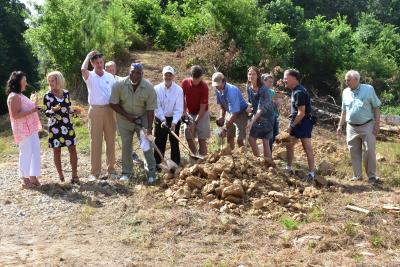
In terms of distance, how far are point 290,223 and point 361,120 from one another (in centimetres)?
241

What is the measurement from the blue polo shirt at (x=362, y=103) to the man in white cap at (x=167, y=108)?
243 cm

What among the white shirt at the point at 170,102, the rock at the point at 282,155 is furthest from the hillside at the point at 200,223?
the rock at the point at 282,155

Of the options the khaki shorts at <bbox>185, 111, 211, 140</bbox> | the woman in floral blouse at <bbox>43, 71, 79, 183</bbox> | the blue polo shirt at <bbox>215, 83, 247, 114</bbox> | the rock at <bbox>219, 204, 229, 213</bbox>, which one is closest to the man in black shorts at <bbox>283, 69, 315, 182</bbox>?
the blue polo shirt at <bbox>215, 83, 247, 114</bbox>

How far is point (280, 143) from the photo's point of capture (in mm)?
10164

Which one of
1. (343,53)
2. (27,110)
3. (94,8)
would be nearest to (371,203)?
(27,110)

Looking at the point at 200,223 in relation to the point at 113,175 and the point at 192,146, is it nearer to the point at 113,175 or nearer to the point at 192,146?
the point at 113,175

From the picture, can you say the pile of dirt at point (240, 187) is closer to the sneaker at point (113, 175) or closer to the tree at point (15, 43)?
the sneaker at point (113, 175)

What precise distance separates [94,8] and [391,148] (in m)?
8.57

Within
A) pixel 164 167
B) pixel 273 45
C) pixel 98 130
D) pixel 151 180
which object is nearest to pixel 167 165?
pixel 164 167

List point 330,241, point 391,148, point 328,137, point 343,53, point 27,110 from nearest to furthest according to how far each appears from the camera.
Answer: point 330,241
point 27,110
point 391,148
point 328,137
point 343,53

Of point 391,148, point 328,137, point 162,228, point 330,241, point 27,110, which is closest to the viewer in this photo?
point 330,241

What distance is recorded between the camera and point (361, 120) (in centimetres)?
769

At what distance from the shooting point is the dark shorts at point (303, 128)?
7660 mm

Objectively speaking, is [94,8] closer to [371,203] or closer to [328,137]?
[328,137]
